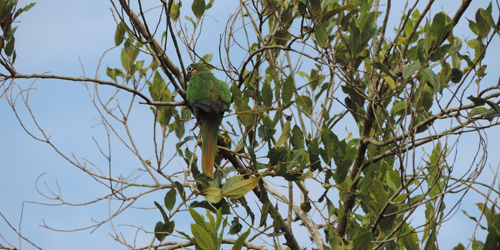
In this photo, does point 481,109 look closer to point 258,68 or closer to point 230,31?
point 258,68

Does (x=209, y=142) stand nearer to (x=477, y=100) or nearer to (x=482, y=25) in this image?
(x=477, y=100)

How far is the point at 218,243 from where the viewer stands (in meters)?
2.42

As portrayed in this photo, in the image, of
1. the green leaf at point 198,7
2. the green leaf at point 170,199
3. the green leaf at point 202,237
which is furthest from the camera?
the green leaf at point 198,7

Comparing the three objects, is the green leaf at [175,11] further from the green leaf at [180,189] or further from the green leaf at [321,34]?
the green leaf at [180,189]

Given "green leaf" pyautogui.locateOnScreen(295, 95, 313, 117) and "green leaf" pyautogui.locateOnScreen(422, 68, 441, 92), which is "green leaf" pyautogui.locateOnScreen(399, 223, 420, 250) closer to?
"green leaf" pyautogui.locateOnScreen(422, 68, 441, 92)

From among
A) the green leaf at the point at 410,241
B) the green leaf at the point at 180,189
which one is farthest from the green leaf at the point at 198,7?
the green leaf at the point at 410,241

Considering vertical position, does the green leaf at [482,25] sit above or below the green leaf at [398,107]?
above

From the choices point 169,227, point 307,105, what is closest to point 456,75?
point 307,105

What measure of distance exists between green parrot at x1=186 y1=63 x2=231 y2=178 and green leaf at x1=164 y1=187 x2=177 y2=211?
538 mm

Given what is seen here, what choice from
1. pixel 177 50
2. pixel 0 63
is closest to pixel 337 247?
pixel 177 50

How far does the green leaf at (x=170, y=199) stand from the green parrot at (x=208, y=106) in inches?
21.2

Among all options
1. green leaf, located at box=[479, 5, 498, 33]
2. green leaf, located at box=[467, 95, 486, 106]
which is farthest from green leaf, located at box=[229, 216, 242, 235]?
green leaf, located at box=[479, 5, 498, 33]

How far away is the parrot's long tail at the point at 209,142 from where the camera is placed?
3.36 meters

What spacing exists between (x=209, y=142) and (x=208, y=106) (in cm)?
25
